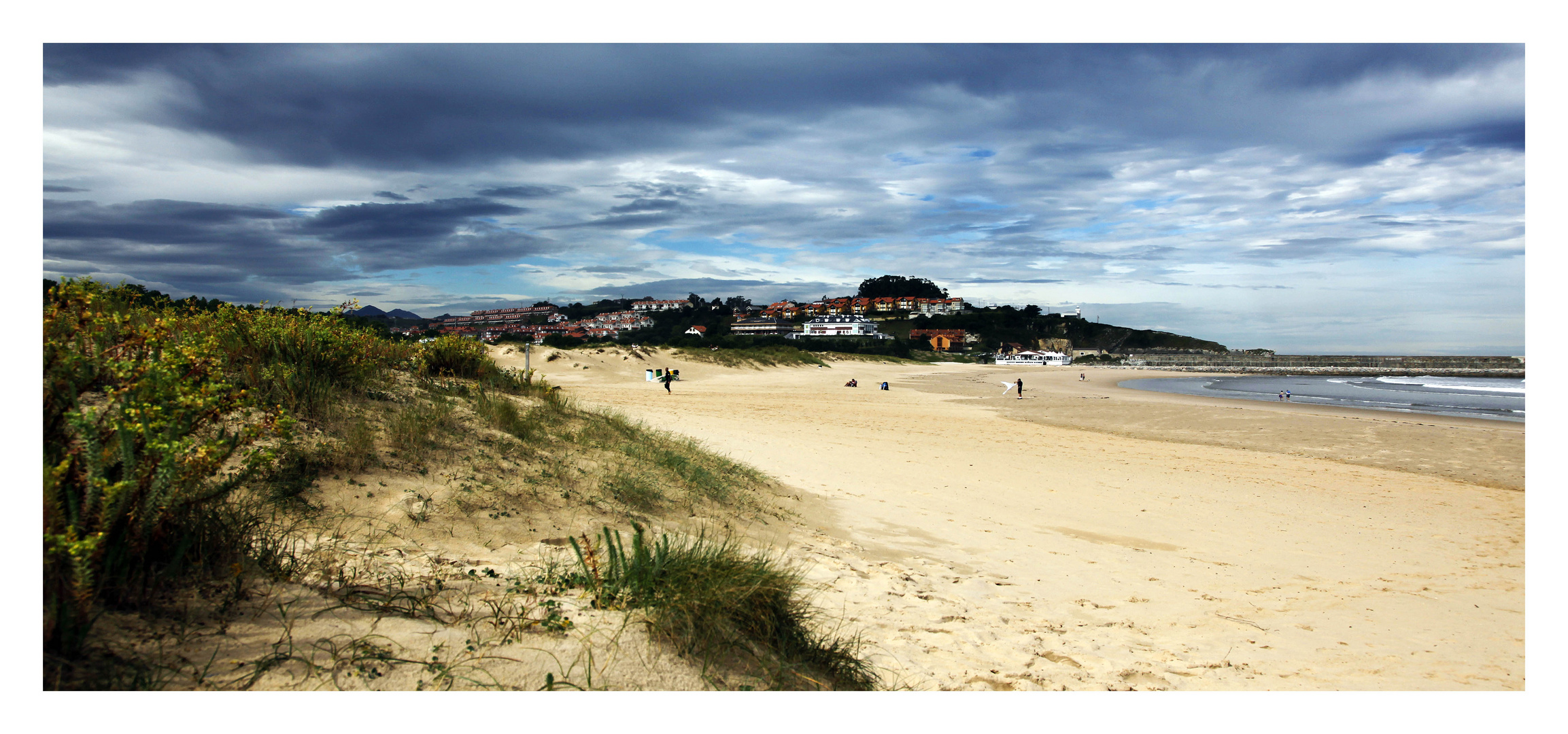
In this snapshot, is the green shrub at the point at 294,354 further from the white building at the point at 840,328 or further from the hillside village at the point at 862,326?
the white building at the point at 840,328

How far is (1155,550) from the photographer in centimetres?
655

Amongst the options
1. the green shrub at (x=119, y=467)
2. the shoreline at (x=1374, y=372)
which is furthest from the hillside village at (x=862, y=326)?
the green shrub at (x=119, y=467)

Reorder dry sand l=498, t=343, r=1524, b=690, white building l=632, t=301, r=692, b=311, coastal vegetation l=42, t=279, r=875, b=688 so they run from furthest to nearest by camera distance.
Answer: white building l=632, t=301, r=692, b=311 < dry sand l=498, t=343, r=1524, b=690 < coastal vegetation l=42, t=279, r=875, b=688

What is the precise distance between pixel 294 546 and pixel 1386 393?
142 feet

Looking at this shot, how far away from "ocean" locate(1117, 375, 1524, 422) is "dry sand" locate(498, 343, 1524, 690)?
9.86 metres

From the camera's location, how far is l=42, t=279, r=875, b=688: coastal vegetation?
2.40m

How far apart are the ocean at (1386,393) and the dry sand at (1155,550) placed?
9.86 m

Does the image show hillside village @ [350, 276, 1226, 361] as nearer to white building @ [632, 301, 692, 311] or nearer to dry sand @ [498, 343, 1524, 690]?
white building @ [632, 301, 692, 311]

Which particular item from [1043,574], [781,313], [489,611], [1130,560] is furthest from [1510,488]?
[781,313]

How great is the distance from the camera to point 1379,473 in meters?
11.9

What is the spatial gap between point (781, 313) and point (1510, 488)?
109207 mm

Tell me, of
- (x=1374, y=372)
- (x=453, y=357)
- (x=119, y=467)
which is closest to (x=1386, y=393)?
(x=453, y=357)

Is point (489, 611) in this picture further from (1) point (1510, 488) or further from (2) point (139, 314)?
(1) point (1510, 488)

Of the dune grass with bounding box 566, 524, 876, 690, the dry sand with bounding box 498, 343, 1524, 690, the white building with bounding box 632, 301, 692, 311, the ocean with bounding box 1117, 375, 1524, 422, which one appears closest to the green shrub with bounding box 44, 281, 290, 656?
the dune grass with bounding box 566, 524, 876, 690
